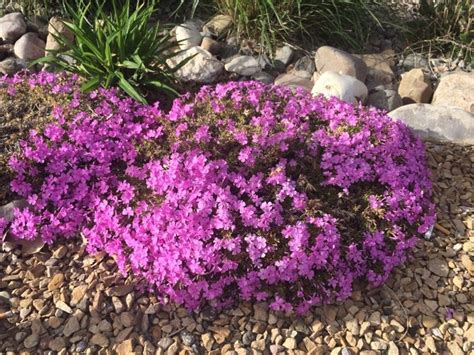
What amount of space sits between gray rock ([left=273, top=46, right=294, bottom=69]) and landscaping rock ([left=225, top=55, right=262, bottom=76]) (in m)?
0.19

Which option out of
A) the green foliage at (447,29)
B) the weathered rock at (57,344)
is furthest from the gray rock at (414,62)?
the weathered rock at (57,344)

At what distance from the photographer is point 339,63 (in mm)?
4445

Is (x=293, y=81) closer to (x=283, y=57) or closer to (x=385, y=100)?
(x=283, y=57)

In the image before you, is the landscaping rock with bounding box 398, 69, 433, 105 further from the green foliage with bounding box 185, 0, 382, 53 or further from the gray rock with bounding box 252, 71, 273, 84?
the gray rock with bounding box 252, 71, 273, 84

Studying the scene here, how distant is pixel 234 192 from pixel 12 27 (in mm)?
2933

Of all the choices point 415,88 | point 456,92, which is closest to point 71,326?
point 415,88

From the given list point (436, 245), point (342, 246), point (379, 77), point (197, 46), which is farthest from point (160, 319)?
point (379, 77)

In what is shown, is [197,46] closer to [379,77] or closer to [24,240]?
[379,77]

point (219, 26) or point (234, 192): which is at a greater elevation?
point (219, 26)

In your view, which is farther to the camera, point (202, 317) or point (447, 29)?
point (447, 29)

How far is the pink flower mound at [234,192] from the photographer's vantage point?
274 cm

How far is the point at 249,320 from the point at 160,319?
1.52 ft

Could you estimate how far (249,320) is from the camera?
8.95 ft

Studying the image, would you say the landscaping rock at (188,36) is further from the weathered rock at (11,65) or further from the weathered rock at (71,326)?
the weathered rock at (71,326)
